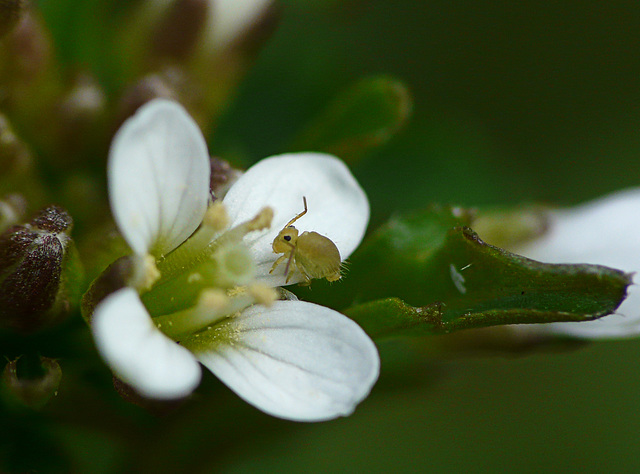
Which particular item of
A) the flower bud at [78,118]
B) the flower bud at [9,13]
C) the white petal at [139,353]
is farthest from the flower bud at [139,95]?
the white petal at [139,353]

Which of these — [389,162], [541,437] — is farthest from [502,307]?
[541,437]

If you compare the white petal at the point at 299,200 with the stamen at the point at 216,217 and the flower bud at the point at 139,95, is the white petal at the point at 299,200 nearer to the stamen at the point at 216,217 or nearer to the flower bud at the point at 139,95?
the stamen at the point at 216,217

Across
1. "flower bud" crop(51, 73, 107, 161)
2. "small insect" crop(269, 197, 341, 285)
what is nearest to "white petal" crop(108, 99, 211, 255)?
"small insect" crop(269, 197, 341, 285)

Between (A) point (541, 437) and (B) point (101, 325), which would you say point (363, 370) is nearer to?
(B) point (101, 325)

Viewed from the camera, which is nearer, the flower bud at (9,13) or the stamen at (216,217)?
the stamen at (216,217)

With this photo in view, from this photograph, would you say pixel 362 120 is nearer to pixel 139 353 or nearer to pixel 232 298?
pixel 232 298

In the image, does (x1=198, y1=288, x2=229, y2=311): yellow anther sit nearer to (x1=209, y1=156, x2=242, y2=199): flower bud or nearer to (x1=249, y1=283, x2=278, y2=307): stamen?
(x1=249, y1=283, x2=278, y2=307): stamen

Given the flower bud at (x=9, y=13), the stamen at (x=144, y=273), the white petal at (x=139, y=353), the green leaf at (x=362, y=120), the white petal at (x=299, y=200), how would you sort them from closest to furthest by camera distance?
the white petal at (x=139, y=353)
the stamen at (x=144, y=273)
the white petal at (x=299, y=200)
the flower bud at (x=9, y=13)
the green leaf at (x=362, y=120)
